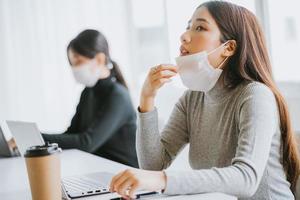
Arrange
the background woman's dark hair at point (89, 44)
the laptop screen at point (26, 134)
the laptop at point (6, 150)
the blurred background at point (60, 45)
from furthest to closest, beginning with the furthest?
the blurred background at point (60, 45)
the background woman's dark hair at point (89, 44)
the laptop at point (6, 150)
the laptop screen at point (26, 134)

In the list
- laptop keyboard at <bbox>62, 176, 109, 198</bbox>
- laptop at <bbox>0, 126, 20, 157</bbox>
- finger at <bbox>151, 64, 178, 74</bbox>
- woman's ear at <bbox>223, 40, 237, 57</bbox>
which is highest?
woman's ear at <bbox>223, 40, 237, 57</bbox>

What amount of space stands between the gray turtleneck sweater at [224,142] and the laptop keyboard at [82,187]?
22cm

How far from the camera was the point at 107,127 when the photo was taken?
2.31m

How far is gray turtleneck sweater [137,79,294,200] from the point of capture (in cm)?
109

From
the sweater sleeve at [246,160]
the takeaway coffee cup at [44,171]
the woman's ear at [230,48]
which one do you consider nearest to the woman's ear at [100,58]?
the woman's ear at [230,48]

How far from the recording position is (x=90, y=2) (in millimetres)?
3641

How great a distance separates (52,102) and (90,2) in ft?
2.70

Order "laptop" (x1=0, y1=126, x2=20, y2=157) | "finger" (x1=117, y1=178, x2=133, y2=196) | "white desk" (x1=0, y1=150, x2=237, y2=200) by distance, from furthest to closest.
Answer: "laptop" (x1=0, y1=126, x2=20, y2=157) < "white desk" (x1=0, y1=150, x2=237, y2=200) < "finger" (x1=117, y1=178, x2=133, y2=196)

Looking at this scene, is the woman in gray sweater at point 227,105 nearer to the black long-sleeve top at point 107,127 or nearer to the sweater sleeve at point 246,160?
the sweater sleeve at point 246,160

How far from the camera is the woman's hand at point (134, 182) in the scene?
103 centimetres

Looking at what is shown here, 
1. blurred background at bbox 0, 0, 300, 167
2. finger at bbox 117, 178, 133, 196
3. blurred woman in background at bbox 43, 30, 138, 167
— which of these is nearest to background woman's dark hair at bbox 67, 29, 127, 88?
blurred woman in background at bbox 43, 30, 138, 167

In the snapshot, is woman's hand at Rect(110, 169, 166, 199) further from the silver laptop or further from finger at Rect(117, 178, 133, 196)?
the silver laptop

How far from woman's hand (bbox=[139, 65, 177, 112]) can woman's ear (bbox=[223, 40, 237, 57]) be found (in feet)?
0.52

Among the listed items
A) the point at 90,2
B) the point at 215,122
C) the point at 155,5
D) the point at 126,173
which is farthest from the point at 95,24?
the point at 126,173
